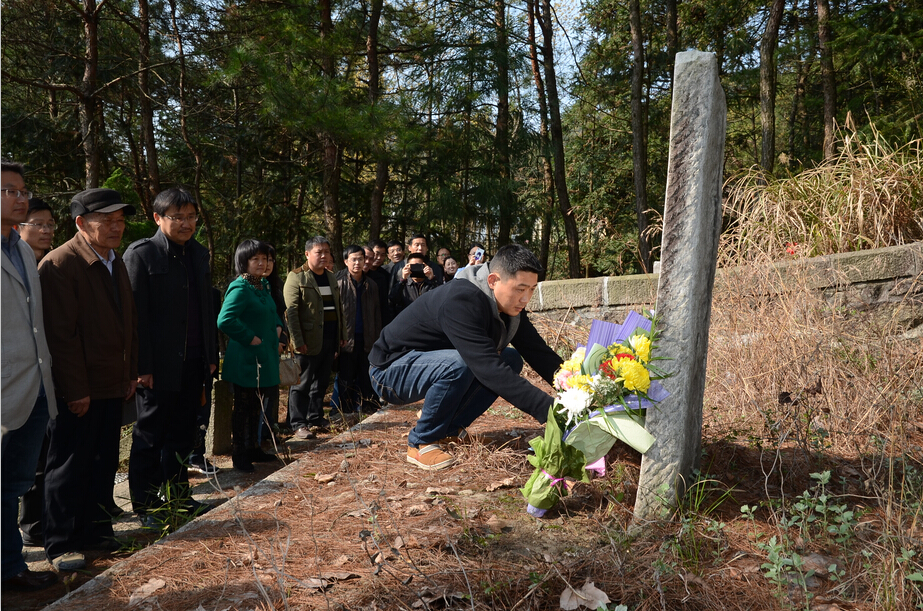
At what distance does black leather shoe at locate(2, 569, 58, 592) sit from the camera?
282 cm

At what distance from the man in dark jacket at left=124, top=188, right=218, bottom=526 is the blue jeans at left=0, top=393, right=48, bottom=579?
31.7 inches

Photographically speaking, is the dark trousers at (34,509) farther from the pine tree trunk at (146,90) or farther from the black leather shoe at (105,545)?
the pine tree trunk at (146,90)

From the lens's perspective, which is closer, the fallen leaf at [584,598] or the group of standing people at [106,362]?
the fallen leaf at [584,598]

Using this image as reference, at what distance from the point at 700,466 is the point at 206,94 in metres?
12.7

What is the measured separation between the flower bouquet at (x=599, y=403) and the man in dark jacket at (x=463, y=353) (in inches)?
9.2

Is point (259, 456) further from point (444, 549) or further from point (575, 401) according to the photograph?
point (575, 401)

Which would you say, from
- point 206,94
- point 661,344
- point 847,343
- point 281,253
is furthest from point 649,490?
point 206,94

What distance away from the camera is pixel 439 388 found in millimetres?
3576

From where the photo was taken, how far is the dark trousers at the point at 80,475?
128 inches

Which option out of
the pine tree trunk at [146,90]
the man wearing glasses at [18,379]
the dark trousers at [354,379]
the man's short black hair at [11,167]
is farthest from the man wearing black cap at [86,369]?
the pine tree trunk at [146,90]

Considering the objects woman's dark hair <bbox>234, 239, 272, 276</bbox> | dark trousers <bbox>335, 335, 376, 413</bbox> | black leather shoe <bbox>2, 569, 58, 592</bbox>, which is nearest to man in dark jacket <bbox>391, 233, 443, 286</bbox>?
dark trousers <bbox>335, 335, 376, 413</bbox>

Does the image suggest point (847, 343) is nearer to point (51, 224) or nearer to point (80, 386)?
point (80, 386)

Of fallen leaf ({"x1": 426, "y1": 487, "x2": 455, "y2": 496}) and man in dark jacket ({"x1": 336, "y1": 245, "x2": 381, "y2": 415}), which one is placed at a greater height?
man in dark jacket ({"x1": 336, "y1": 245, "x2": 381, "y2": 415})

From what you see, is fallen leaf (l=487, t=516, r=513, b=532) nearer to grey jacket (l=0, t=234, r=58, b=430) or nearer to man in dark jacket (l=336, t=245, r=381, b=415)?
grey jacket (l=0, t=234, r=58, b=430)
